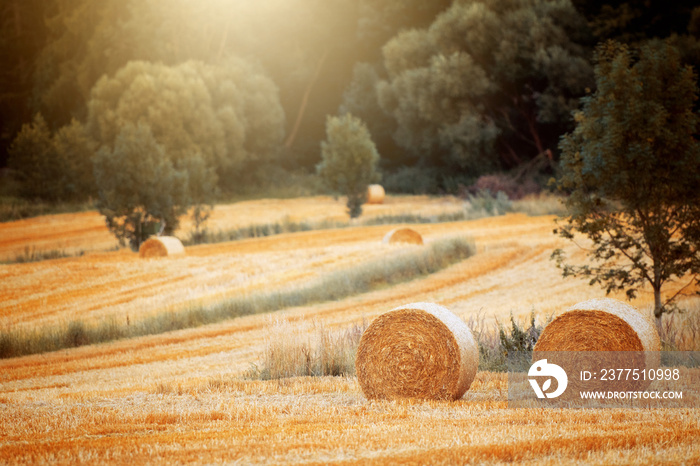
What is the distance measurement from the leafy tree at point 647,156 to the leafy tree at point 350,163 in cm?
2175

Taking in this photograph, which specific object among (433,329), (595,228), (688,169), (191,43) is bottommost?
(433,329)

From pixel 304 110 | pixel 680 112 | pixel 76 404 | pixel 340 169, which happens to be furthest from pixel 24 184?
pixel 304 110

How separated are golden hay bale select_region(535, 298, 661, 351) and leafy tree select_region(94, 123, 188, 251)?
1856 centimetres

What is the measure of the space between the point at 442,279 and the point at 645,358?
1094 cm

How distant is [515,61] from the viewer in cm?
3722

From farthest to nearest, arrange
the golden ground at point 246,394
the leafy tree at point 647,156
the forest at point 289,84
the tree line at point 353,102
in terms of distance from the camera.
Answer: the forest at point 289,84 < the tree line at point 353,102 < the leafy tree at point 647,156 < the golden ground at point 246,394

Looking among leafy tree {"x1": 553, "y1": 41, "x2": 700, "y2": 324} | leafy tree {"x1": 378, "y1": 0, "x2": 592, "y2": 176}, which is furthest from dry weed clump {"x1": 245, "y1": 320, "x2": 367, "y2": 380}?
leafy tree {"x1": 378, "y1": 0, "x2": 592, "y2": 176}

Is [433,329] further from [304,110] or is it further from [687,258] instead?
[304,110]

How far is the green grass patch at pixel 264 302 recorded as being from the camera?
12.8 metres

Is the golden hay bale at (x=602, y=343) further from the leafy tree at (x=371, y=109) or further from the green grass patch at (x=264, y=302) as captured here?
the leafy tree at (x=371, y=109)

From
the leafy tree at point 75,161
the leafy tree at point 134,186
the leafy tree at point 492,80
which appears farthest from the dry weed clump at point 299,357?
the leafy tree at point 492,80

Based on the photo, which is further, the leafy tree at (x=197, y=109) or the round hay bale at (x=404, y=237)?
the leafy tree at (x=197, y=109)

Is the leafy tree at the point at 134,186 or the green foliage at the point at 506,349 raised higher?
the leafy tree at the point at 134,186

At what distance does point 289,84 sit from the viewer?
5406cm
